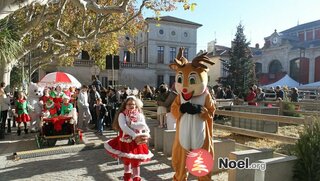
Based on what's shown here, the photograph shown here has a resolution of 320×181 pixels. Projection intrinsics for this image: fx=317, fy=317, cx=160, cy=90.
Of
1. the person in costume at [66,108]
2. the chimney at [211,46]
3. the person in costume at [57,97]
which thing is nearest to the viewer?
the person in costume at [66,108]

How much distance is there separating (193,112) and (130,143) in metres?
1.26

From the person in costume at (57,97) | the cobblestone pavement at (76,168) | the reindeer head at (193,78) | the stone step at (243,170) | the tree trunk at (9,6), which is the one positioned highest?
the tree trunk at (9,6)

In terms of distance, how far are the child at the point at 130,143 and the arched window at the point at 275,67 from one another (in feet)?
154

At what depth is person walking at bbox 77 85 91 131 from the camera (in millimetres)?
11672

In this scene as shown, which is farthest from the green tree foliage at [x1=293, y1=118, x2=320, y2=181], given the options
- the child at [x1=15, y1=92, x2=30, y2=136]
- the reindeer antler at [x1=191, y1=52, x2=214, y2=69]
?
the child at [x1=15, y1=92, x2=30, y2=136]

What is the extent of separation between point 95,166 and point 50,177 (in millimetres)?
1037

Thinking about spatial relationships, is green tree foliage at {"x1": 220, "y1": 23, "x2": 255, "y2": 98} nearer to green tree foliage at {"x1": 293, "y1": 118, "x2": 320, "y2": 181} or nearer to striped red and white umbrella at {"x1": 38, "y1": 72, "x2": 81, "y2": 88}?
striped red and white umbrella at {"x1": 38, "y1": 72, "x2": 81, "y2": 88}

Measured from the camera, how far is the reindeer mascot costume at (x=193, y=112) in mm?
4977

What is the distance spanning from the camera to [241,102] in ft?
48.2

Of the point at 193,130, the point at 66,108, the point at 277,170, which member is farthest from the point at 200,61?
the point at 66,108

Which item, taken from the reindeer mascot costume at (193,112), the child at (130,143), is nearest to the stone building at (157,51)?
the child at (130,143)

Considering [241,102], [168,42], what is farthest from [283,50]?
[241,102]

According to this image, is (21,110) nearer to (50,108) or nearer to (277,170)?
(50,108)

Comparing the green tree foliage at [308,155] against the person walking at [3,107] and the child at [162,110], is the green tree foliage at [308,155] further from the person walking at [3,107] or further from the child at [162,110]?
the person walking at [3,107]
